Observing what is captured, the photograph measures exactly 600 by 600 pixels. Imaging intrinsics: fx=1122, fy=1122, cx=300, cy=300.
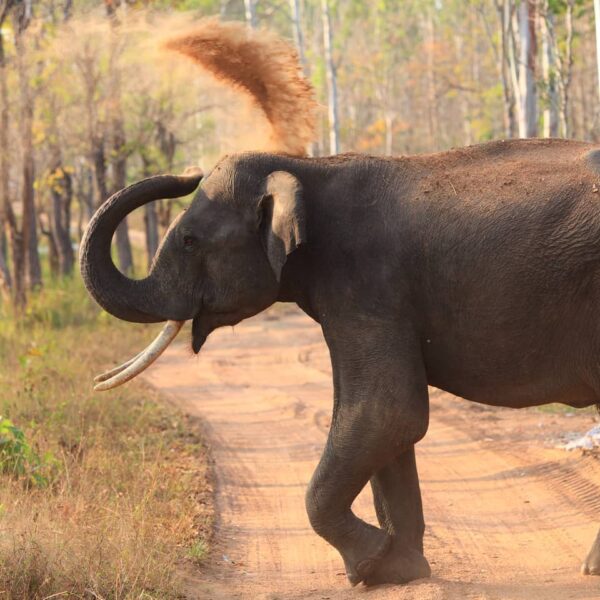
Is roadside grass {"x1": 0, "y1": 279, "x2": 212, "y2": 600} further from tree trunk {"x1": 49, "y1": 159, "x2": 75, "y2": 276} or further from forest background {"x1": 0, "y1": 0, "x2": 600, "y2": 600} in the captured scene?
tree trunk {"x1": 49, "y1": 159, "x2": 75, "y2": 276}

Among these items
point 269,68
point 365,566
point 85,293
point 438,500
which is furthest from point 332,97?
point 365,566

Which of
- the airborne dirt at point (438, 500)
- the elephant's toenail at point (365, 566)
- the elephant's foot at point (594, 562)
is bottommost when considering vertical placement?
the airborne dirt at point (438, 500)

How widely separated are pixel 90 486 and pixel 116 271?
6.55 ft

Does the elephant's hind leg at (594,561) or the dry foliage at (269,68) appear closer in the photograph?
the elephant's hind leg at (594,561)

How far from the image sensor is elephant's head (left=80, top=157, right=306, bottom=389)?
5480 mm

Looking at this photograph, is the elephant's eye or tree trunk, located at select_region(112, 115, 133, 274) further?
tree trunk, located at select_region(112, 115, 133, 274)

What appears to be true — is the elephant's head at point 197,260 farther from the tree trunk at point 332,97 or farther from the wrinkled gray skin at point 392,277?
the tree trunk at point 332,97

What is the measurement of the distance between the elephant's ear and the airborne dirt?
1.69 metres

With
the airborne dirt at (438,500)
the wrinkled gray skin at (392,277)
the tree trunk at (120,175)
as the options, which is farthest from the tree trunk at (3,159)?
the wrinkled gray skin at (392,277)

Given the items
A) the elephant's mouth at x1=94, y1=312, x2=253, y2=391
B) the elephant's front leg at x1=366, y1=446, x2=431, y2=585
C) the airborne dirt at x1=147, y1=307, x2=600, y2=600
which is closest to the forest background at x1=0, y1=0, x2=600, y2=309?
the elephant's mouth at x1=94, y1=312, x2=253, y2=391

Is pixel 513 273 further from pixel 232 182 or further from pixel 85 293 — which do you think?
pixel 85 293

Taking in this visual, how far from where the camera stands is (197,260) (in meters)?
5.57

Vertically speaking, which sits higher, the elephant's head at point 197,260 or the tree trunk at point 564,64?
the tree trunk at point 564,64

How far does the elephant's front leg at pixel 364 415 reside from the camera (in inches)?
203
